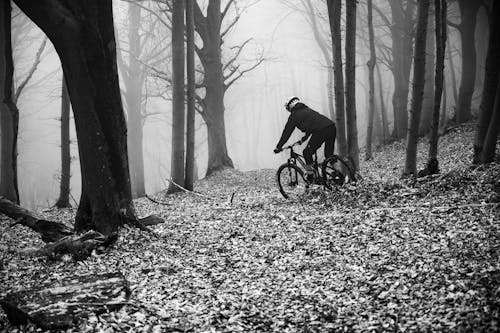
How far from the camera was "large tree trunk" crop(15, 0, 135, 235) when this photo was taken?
577 cm

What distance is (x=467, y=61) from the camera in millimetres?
16953

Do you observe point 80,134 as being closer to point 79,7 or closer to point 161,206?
point 79,7

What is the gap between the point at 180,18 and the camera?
12.1 m

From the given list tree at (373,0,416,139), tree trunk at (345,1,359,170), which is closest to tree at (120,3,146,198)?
tree at (373,0,416,139)

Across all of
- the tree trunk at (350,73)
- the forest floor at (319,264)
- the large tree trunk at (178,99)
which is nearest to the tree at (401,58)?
the tree trunk at (350,73)

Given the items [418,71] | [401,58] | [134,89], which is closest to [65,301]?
[418,71]

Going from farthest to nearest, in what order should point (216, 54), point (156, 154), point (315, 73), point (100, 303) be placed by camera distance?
1. point (315, 73)
2. point (156, 154)
3. point (216, 54)
4. point (100, 303)

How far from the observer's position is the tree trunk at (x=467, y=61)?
16.5 m

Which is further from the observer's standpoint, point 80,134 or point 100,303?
point 80,134

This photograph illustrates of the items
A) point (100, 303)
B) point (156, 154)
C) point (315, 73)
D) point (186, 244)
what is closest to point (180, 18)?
point (186, 244)

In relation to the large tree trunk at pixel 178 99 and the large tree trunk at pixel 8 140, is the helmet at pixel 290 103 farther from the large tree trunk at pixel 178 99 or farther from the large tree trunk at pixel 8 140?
the large tree trunk at pixel 8 140

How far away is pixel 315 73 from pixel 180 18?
52832 millimetres

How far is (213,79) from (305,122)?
910 cm

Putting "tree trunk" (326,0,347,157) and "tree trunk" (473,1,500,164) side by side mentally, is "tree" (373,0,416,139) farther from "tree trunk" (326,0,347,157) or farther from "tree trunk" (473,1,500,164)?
"tree trunk" (473,1,500,164)
